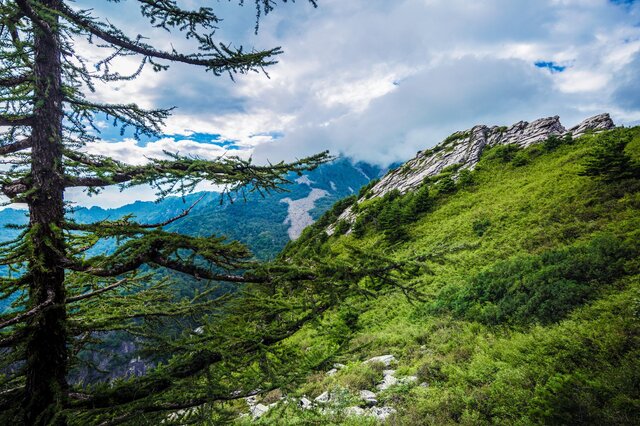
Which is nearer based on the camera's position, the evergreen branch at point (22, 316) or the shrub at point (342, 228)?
the evergreen branch at point (22, 316)

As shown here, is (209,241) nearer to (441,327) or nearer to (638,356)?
(638,356)

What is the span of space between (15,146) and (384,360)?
9.84m

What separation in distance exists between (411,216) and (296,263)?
23257mm

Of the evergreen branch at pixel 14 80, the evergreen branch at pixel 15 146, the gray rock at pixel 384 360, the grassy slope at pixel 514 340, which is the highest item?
the evergreen branch at pixel 14 80

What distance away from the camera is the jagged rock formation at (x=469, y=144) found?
29148 mm

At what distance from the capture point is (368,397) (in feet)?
25.3

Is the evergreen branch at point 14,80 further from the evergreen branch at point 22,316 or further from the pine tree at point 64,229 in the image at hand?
the evergreen branch at point 22,316

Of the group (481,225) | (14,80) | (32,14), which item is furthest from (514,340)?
(481,225)

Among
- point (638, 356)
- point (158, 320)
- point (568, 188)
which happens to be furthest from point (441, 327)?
point (568, 188)

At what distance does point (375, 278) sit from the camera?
11.5ft

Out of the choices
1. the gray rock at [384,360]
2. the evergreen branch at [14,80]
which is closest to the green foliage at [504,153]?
the gray rock at [384,360]

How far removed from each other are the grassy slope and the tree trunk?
2.94m

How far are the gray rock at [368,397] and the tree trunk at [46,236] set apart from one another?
20.5 ft

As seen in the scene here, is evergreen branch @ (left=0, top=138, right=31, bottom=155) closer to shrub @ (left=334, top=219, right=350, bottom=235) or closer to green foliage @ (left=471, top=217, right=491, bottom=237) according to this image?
green foliage @ (left=471, top=217, right=491, bottom=237)
